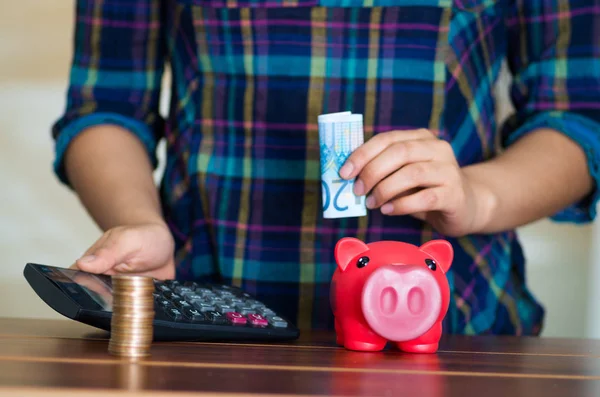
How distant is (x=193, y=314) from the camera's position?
0.85 m

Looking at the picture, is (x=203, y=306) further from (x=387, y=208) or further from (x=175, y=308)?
(x=387, y=208)

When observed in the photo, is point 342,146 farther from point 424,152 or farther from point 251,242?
point 251,242

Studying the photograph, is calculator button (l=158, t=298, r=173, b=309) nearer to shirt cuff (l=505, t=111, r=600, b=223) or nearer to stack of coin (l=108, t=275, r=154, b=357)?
stack of coin (l=108, t=275, r=154, b=357)

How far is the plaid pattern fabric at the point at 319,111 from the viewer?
4.00 ft

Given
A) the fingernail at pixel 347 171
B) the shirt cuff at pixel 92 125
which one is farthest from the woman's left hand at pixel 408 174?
the shirt cuff at pixel 92 125

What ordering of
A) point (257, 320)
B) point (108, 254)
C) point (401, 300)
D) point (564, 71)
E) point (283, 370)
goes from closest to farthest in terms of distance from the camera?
point (283, 370)
point (401, 300)
point (257, 320)
point (108, 254)
point (564, 71)

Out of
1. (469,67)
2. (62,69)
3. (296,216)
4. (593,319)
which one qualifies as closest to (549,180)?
(469,67)

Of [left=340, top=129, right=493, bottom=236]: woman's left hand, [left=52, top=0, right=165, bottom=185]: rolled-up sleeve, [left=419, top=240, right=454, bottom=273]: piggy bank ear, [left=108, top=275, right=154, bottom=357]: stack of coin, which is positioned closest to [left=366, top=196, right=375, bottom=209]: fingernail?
[left=340, top=129, right=493, bottom=236]: woman's left hand

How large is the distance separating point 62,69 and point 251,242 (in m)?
2.42

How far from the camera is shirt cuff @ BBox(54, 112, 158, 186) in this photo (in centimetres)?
132

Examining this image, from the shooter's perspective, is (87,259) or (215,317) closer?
(215,317)

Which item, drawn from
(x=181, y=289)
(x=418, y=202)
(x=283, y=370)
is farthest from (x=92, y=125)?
(x=283, y=370)

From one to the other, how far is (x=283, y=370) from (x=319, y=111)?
0.64 m

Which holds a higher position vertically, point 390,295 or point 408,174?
point 408,174
